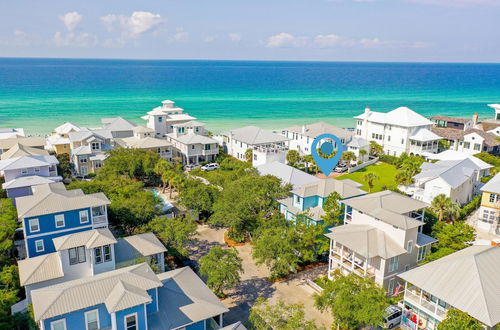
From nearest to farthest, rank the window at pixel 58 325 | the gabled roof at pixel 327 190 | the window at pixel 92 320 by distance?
1. the window at pixel 58 325
2. the window at pixel 92 320
3. the gabled roof at pixel 327 190

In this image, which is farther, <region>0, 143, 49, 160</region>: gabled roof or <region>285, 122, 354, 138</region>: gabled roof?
<region>285, 122, 354, 138</region>: gabled roof

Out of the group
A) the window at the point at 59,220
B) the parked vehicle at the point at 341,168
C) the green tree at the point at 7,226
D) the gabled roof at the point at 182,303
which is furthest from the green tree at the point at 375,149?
the green tree at the point at 7,226

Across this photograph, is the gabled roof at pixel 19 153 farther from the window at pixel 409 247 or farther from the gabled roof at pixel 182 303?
the window at pixel 409 247

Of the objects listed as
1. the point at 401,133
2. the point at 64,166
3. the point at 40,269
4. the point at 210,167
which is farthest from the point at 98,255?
the point at 401,133

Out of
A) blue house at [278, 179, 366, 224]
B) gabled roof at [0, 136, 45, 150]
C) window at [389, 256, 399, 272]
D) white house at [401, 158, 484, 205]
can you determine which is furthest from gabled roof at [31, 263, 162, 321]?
gabled roof at [0, 136, 45, 150]

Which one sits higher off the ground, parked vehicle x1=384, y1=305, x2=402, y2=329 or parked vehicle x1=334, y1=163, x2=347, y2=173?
parked vehicle x1=334, y1=163, x2=347, y2=173

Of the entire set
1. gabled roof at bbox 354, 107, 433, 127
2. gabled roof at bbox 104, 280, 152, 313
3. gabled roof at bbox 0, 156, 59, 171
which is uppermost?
gabled roof at bbox 354, 107, 433, 127

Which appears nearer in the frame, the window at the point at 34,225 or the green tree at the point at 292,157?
the window at the point at 34,225

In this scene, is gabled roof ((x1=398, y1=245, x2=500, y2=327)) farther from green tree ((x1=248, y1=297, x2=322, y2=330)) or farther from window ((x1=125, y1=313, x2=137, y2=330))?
window ((x1=125, y1=313, x2=137, y2=330))
